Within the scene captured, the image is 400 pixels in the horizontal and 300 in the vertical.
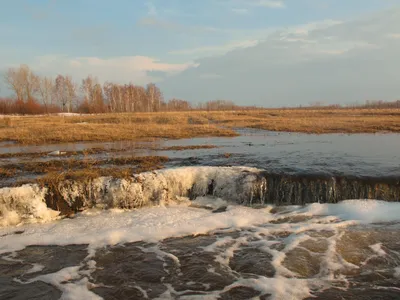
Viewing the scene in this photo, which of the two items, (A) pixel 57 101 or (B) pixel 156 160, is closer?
(B) pixel 156 160

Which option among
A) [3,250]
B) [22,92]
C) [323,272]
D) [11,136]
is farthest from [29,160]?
[22,92]

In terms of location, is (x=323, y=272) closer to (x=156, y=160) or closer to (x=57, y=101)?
(x=156, y=160)

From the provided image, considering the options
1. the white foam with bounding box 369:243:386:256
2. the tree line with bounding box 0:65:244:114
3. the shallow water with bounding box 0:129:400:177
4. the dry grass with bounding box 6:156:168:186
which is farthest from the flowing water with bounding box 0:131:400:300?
the tree line with bounding box 0:65:244:114

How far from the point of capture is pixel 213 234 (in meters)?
9.55

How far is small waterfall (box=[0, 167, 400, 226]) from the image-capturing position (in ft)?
36.3

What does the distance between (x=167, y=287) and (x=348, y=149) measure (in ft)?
53.3

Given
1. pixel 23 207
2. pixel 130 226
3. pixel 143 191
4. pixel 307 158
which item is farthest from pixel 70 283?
pixel 307 158

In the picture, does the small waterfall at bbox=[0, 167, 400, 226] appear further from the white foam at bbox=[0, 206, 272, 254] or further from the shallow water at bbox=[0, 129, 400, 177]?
the shallow water at bbox=[0, 129, 400, 177]

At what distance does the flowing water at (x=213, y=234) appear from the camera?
22.2ft

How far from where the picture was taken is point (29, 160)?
16109 mm

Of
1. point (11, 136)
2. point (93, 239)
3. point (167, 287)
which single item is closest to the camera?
point (167, 287)

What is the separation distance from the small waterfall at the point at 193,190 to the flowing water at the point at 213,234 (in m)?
0.04

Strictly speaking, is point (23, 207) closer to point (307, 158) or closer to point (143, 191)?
point (143, 191)

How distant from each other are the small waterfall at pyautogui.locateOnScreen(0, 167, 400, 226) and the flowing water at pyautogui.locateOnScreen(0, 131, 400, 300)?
4 cm
